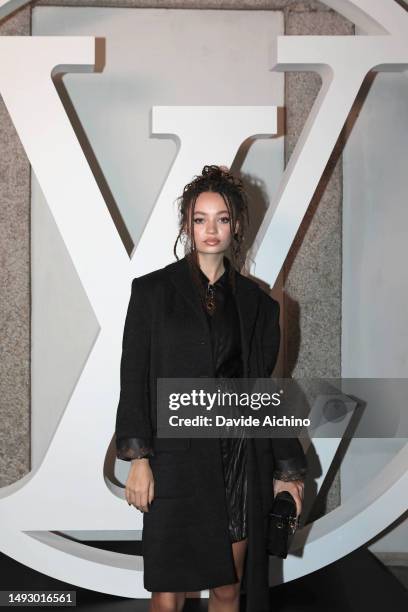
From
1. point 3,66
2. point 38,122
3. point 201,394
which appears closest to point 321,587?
point 201,394

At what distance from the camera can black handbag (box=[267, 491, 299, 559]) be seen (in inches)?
77.1

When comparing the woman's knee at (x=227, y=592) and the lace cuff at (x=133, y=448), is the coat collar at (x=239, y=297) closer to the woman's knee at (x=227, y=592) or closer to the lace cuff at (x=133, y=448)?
the lace cuff at (x=133, y=448)

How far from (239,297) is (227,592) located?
33.2 inches

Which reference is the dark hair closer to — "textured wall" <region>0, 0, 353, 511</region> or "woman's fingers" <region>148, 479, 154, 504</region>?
"woman's fingers" <region>148, 479, 154, 504</region>

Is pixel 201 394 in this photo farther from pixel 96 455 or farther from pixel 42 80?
pixel 42 80

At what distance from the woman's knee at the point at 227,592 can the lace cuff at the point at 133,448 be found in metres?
0.48

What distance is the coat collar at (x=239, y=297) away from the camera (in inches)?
76.7

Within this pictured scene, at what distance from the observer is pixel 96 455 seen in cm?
251

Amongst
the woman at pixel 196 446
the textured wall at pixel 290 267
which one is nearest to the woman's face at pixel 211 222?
the woman at pixel 196 446

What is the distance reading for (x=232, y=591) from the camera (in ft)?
6.63

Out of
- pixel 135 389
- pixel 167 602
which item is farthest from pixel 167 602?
pixel 135 389

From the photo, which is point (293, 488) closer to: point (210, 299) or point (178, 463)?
point (178, 463)

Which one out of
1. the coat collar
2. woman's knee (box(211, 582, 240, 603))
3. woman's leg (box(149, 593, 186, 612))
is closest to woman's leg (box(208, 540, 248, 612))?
woman's knee (box(211, 582, 240, 603))

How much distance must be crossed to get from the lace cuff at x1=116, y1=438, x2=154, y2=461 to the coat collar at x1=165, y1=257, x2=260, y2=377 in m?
0.34
